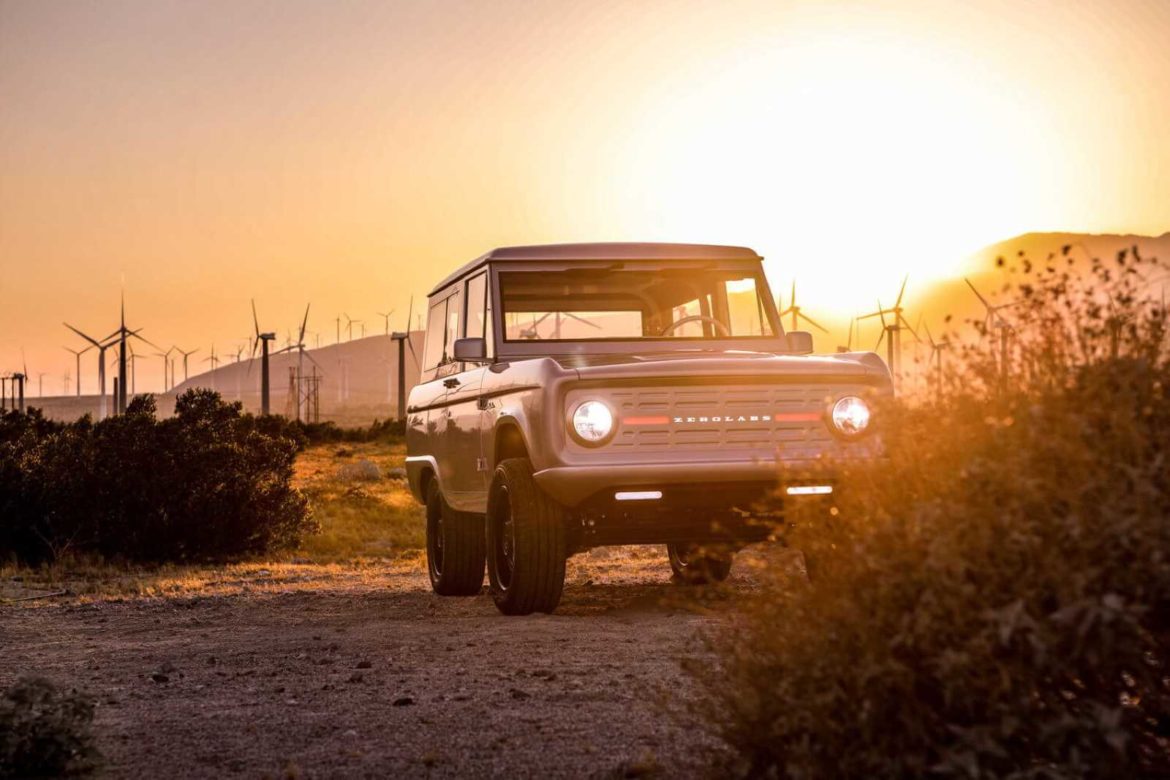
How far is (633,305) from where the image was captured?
11.6m

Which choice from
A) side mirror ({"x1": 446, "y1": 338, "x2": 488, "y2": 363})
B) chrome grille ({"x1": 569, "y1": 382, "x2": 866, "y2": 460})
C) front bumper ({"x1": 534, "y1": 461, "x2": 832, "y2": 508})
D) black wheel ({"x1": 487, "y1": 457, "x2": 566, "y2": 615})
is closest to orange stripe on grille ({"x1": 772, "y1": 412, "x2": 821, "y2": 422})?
chrome grille ({"x1": 569, "y1": 382, "x2": 866, "y2": 460})

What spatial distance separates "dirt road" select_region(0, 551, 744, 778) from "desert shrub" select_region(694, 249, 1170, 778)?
1.14 m

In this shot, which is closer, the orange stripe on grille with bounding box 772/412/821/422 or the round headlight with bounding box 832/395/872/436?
the round headlight with bounding box 832/395/872/436

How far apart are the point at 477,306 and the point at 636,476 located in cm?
307

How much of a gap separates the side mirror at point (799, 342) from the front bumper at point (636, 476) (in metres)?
1.97

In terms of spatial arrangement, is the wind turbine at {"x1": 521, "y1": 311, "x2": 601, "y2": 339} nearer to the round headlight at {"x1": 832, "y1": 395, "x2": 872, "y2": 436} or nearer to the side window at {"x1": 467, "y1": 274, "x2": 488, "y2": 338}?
the side window at {"x1": 467, "y1": 274, "x2": 488, "y2": 338}

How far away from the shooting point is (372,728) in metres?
6.57

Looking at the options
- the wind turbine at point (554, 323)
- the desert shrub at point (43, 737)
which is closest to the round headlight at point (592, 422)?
the wind turbine at point (554, 323)

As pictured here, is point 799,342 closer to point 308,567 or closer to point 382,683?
point 382,683

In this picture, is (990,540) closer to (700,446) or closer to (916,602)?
(916,602)

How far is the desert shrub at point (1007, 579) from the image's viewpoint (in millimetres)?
3715

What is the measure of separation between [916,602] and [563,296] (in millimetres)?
7706

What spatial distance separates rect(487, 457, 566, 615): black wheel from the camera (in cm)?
968

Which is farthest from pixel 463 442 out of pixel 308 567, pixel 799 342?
pixel 308 567
